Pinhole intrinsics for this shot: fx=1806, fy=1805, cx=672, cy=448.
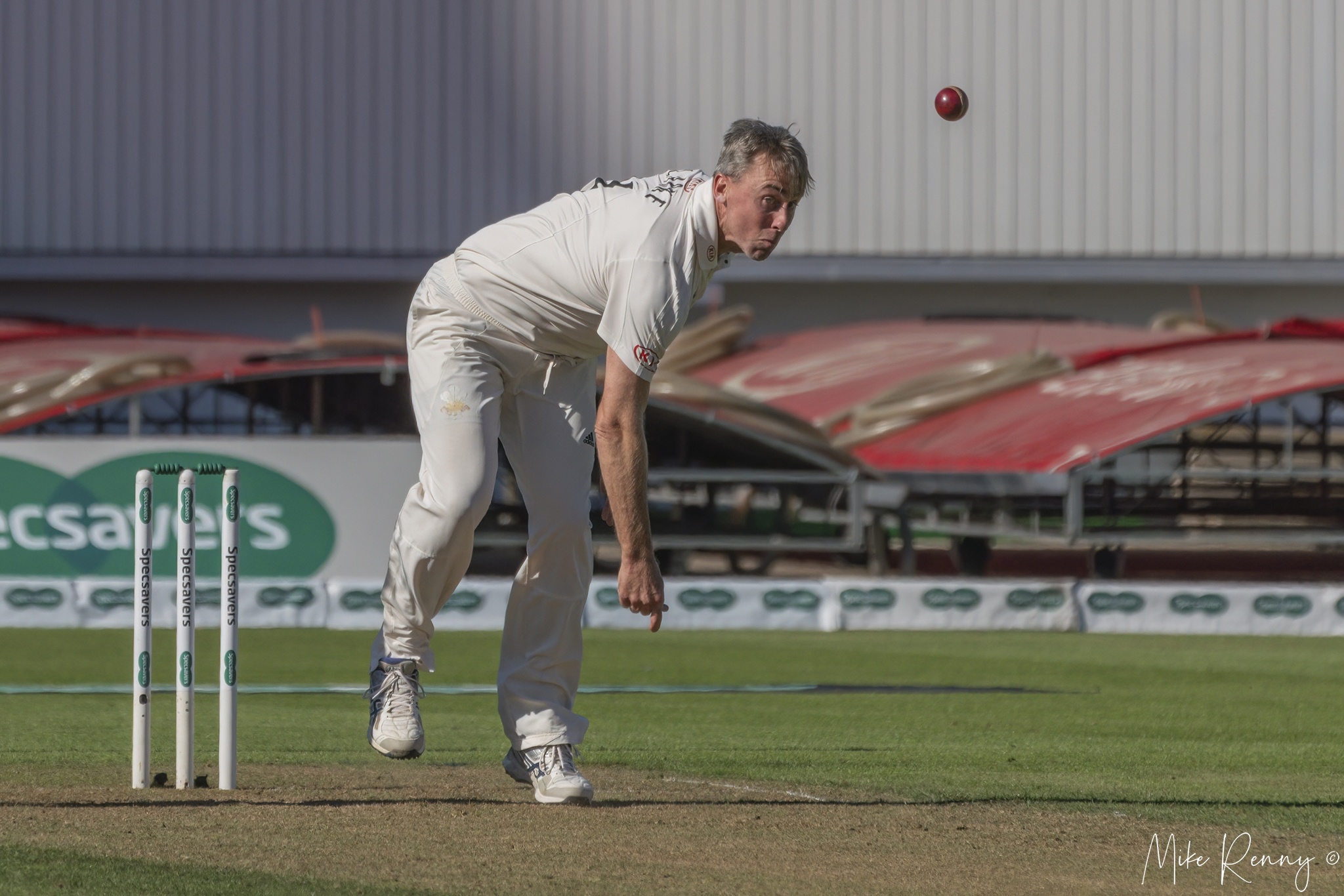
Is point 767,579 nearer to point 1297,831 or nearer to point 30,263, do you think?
point 1297,831

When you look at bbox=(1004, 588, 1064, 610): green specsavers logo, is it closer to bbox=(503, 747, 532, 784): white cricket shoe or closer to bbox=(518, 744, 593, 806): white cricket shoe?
bbox=(503, 747, 532, 784): white cricket shoe

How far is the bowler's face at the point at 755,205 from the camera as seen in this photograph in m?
4.64

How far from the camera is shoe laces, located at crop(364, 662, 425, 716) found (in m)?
5.14

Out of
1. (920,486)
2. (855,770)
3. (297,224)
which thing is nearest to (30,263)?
(297,224)

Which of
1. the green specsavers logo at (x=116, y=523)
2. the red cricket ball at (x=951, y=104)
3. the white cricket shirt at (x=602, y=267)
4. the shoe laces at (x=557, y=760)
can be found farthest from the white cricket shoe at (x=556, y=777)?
the green specsavers logo at (x=116, y=523)

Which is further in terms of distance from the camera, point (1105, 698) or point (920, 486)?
point (920, 486)

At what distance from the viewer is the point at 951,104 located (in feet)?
19.9

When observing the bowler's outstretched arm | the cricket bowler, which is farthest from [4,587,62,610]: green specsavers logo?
the bowler's outstretched arm

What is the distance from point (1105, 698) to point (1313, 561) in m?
14.3

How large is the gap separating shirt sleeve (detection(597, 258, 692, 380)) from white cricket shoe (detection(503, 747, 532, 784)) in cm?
131

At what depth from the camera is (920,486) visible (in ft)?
57.2

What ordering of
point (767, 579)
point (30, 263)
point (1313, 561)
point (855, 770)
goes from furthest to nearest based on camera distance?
point (30, 263) → point (1313, 561) → point (767, 579) → point (855, 770)
